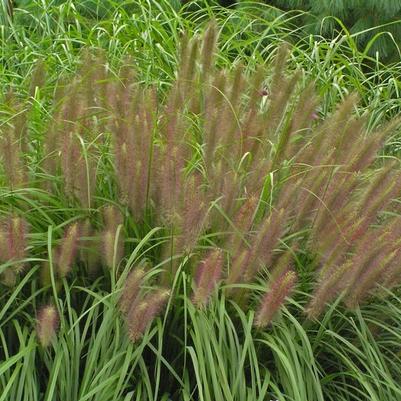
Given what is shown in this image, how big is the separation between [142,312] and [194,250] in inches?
18.8

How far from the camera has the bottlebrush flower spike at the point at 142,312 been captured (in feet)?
8.61

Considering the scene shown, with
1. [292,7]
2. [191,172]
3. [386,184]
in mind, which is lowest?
[292,7]

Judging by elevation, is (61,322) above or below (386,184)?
below

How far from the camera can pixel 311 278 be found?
126 inches

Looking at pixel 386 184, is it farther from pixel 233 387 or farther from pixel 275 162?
pixel 233 387

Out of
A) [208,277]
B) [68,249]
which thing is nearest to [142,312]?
[208,277]

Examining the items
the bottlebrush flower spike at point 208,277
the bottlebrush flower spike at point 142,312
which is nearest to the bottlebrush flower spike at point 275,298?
the bottlebrush flower spike at point 208,277

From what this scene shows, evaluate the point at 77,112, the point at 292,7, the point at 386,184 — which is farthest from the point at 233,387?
the point at 292,7

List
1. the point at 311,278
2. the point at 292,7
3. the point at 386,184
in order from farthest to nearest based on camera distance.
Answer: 1. the point at 292,7
2. the point at 311,278
3. the point at 386,184

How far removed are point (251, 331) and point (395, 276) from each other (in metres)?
0.48

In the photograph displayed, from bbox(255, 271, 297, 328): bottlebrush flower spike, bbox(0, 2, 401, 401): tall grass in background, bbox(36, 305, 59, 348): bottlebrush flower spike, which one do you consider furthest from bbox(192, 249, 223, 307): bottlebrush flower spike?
bbox(36, 305, 59, 348): bottlebrush flower spike

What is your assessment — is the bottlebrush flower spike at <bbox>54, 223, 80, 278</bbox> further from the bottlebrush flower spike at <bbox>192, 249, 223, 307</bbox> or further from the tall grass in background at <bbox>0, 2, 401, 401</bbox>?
the bottlebrush flower spike at <bbox>192, 249, 223, 307</bbox>

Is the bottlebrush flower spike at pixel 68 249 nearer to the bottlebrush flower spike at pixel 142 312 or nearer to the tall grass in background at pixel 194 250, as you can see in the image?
the tall grass in background at pixel 194 250

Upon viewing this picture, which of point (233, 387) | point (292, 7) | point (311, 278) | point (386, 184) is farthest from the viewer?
point (292, 7)
